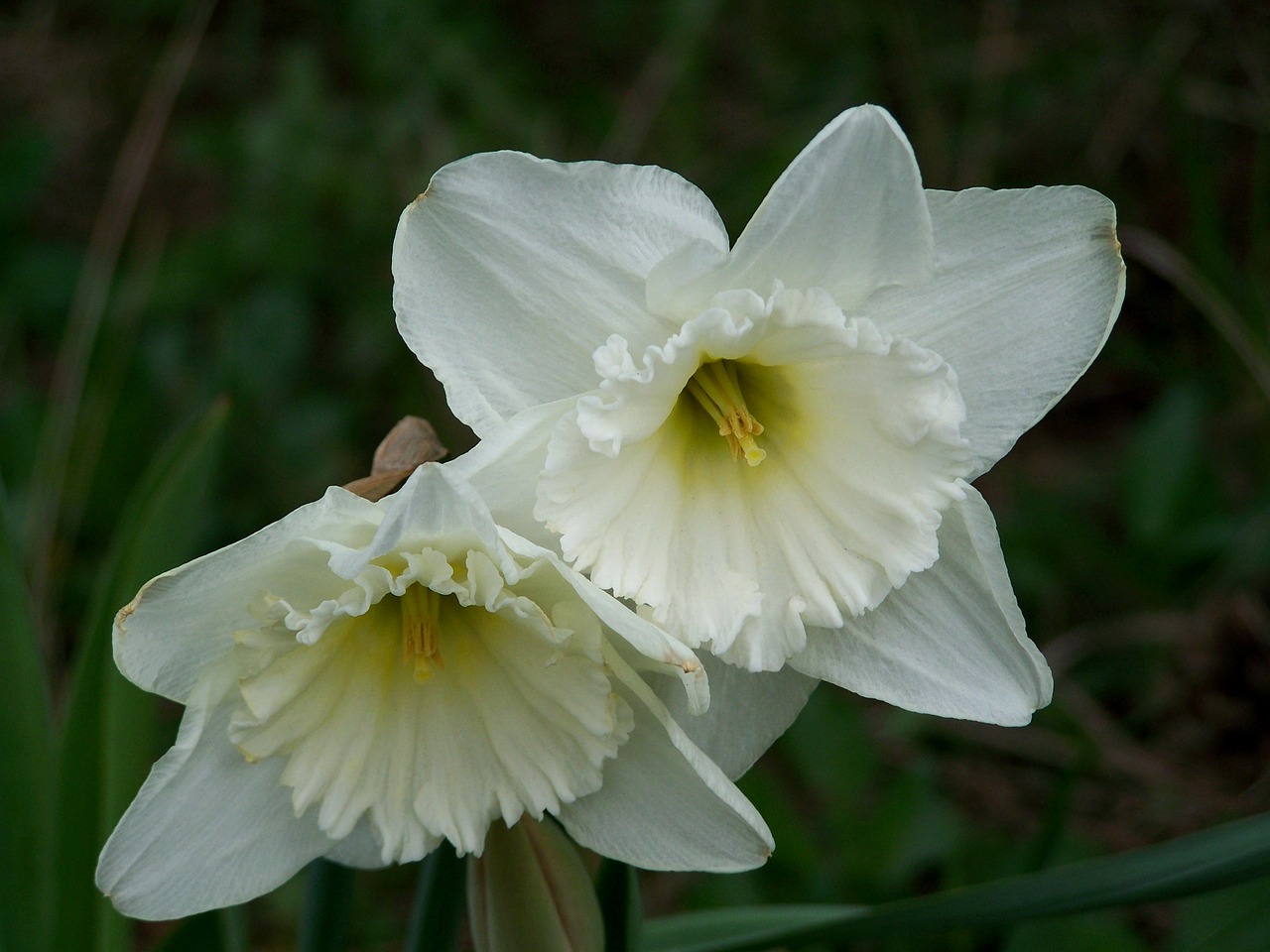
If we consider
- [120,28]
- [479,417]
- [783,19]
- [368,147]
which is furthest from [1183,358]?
[120,28]

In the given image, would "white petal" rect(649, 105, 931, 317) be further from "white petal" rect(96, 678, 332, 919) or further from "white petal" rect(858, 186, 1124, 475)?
"white petal" rect(96, 678, 332, 919)

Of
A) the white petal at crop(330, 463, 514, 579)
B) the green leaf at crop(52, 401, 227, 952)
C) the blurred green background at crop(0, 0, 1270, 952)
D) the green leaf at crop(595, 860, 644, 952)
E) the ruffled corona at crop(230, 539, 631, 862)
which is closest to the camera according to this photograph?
the white petal at crop(330, 463, 514, 579)

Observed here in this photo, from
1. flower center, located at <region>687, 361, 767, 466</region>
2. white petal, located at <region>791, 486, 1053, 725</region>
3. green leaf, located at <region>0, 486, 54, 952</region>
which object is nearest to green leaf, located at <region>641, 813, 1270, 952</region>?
white petal, located at <region>791, 486, 1053, 725</region>

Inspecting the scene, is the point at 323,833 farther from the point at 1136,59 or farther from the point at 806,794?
the point at 1136,59

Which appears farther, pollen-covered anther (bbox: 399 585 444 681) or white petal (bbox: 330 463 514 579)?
pollen-covered anther (bbox: 399 585 444 681)

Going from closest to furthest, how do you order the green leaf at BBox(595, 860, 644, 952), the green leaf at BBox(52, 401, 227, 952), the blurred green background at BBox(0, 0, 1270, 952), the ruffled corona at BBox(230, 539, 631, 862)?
1. the ruffled corona at BBox(230, 539, 631, 862)
2. the green leaf at BBox(595, 860, 644, 952)
3. the green leaf at BBox(52, 401, 227, 952)
4. the blurred green background at BBox(0, 0, 1270, 952)

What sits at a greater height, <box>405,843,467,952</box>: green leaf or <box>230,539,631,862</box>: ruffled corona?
<box>230,539,631,862</box>: ruffled corona

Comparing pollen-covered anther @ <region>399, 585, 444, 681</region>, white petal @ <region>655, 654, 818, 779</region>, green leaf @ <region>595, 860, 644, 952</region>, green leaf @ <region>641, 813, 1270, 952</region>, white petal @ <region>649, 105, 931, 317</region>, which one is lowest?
green leaf @ <region>641, 813, 1270, 952</region>
